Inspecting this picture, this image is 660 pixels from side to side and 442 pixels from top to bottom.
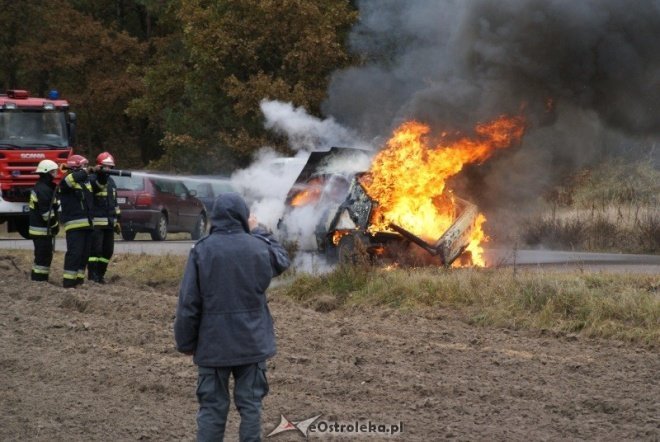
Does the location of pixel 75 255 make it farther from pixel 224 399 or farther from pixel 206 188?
pixel 206 188

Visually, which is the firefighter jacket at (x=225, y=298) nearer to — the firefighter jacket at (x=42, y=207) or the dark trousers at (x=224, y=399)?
the dark trousers at (x=224, y=399)

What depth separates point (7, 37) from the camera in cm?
3772

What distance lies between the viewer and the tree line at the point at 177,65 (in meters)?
25.0

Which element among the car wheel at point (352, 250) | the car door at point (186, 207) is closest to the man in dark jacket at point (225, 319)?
the car wheel at point (352, 250)

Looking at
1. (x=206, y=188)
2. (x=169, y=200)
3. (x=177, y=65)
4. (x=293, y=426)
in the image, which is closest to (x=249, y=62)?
(x=206, y=188)

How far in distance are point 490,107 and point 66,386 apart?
29.6ft

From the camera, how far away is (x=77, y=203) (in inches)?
547

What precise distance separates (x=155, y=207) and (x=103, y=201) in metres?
8.60

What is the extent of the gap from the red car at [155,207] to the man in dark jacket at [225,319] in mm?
15780

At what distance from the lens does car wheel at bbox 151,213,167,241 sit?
23.0 m

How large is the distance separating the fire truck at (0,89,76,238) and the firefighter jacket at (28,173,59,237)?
635 cm

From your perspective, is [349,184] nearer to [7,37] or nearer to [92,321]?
[92,321]

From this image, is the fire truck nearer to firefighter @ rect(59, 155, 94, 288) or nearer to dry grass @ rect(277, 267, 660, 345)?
firefighter @ rect(59, 155, 94, 288)

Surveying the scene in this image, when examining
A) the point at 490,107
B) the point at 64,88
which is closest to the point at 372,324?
the point at 490,107
